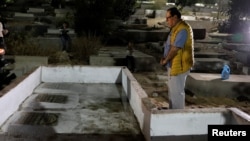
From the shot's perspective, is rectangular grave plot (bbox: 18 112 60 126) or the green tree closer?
rectangular grave plot (bbox: 18 112 60 126)

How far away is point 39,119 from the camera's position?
5.06 m

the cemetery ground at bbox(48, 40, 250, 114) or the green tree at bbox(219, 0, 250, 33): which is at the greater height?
the green tree at bbox(219, 0, 250, 33)

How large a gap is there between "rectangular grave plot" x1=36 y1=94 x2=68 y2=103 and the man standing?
2289 mm

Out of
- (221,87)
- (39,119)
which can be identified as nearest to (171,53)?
(39,119)

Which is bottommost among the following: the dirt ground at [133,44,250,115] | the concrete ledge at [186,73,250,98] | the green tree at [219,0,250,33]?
the dirt ground at [133,44,250,115]

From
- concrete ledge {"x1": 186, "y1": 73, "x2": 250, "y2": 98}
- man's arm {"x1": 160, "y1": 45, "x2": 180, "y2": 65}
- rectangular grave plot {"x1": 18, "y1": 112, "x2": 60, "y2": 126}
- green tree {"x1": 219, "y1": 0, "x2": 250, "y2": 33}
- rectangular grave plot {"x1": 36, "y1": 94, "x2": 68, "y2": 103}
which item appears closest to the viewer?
man's arm {"x1": 160, "y1": 45, "x2": 180, "y2": 65}

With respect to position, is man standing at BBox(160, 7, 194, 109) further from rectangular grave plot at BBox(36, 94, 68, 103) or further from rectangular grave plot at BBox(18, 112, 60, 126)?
rectangular grave plot at BBox(36, 94, 68, 103)

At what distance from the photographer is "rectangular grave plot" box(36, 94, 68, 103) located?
6180 millimetres

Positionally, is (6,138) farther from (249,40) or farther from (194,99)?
(249,40)

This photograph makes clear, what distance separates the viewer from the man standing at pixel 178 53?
451 centimetres

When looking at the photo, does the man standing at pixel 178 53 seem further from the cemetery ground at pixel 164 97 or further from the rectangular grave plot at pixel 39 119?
the rectangular grave plot at pixel 39 119

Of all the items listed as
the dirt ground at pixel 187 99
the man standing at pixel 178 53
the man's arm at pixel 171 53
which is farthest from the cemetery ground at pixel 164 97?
the man's arm at pixel 171 53

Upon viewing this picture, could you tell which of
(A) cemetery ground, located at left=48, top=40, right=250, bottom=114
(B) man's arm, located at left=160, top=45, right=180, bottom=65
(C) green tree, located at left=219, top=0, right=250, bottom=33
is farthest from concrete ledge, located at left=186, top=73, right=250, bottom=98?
(C) green tree, located at left=219, top=0, right=250, bottom=33

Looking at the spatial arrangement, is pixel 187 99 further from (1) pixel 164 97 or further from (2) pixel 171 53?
(2) pixel 171 53
